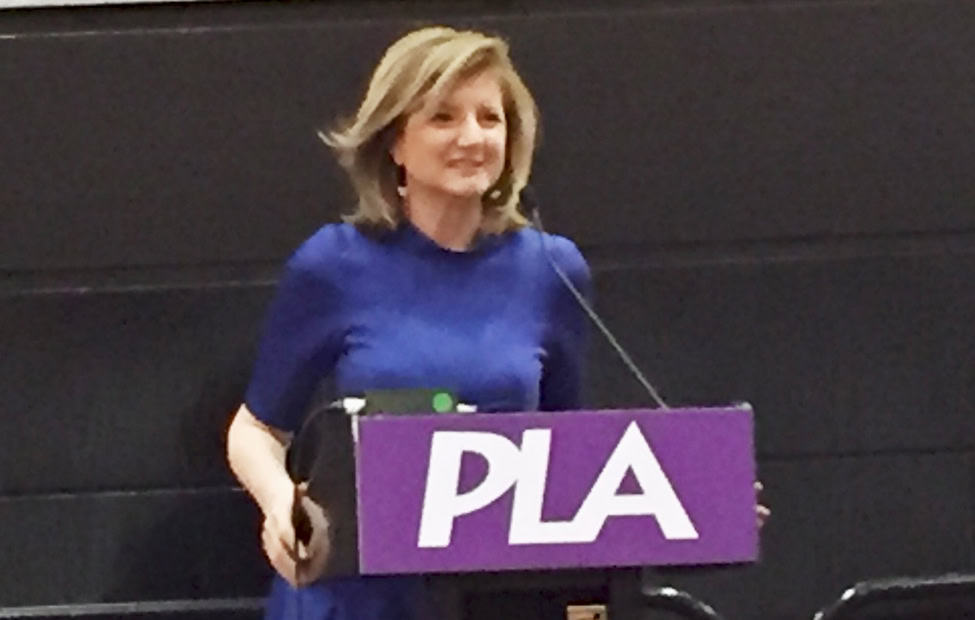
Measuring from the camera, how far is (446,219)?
1.41 metres

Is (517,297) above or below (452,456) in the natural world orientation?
above

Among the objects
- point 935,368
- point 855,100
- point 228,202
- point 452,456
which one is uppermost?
point 855,100

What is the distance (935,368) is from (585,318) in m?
0.66

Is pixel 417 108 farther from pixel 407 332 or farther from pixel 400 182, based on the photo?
pixel 407 332

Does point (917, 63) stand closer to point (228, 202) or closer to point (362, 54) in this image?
point (362, 54)

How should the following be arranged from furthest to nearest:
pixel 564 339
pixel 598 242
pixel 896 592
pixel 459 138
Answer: pixel 598 242
pixel 896 592
pixel 564 339
pixel 459 138

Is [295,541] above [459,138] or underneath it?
underneath

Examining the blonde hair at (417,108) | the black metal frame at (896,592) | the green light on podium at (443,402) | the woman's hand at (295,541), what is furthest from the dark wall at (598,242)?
the green light on podium at (443,402)

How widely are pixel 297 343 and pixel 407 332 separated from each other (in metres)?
0.14

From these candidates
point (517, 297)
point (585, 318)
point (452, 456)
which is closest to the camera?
point (452, 456)

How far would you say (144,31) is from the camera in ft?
6.19

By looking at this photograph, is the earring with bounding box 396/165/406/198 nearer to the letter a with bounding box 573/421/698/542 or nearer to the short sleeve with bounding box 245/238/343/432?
the short sleeve with bounding box 245/238/343/432

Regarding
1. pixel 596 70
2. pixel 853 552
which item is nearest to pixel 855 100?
pixel 596 70

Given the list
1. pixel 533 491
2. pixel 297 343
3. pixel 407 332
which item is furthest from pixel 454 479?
pixel 297 343
